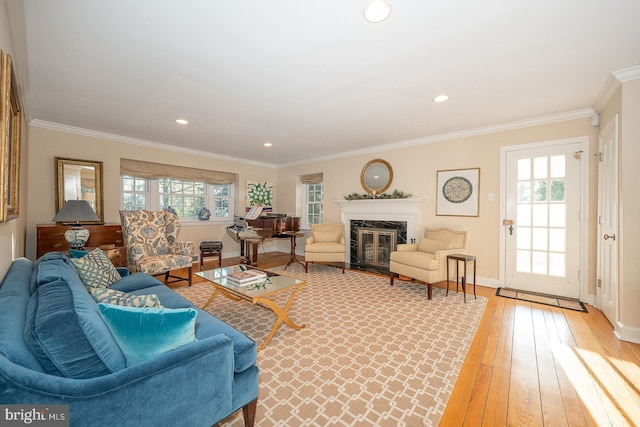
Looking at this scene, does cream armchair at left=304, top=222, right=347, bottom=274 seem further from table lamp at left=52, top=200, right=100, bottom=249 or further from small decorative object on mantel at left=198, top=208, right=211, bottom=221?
table lamp at left=52, top=200, right=100, bottom=249

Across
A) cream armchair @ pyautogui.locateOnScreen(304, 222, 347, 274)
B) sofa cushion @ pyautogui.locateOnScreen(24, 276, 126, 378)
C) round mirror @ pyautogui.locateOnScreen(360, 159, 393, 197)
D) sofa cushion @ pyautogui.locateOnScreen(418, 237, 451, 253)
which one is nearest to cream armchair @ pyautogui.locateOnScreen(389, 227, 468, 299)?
sofa cushion @ pyautogui.locateOnScreen(418, 237, 451, 253)

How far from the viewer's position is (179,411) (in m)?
1.05

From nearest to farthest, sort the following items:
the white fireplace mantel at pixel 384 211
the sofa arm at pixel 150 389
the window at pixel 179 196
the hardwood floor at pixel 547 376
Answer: the sofa arm at pixel 150 389, the hardwood floor at pixel 547 376, the white fireplace mantel at pixel 384 211, the window at pixel 179 196

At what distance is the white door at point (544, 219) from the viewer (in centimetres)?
334

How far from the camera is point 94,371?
3.04ft

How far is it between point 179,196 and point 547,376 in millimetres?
6039

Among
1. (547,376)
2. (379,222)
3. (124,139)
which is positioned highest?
(124,139)

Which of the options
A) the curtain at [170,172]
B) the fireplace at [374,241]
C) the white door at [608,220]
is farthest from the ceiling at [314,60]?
the fireplace at [374,241]

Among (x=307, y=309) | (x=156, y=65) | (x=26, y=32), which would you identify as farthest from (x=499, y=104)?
(x=26, y=32)

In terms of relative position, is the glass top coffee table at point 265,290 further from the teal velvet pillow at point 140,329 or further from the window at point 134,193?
the window at point 134,193

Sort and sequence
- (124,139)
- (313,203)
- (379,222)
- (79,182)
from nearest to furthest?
(79,182)
(124,139)
(379,222)
(313,203)

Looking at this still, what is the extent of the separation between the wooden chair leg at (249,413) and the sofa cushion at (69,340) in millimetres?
677

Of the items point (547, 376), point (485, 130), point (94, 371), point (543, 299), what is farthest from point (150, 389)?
point (485, 130)

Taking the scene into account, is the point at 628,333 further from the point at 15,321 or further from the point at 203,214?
the point at 203,214
